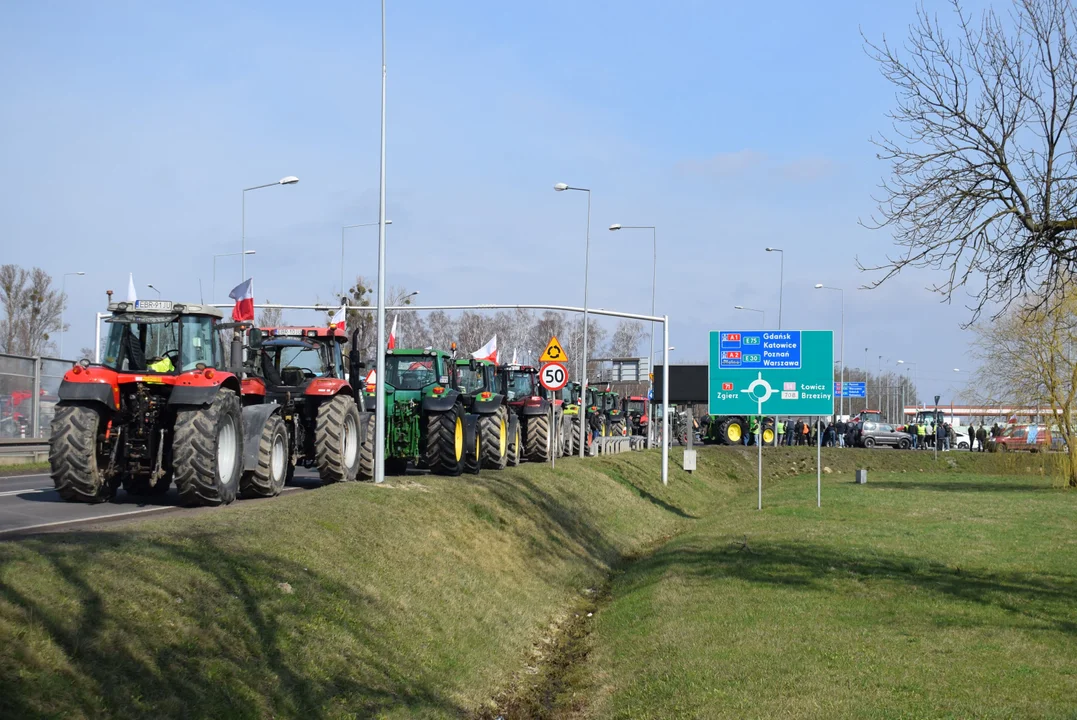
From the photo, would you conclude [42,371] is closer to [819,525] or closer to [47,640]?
[819,525]

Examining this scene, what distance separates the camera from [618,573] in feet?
66.6

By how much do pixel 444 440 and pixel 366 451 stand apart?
1672 millimetres

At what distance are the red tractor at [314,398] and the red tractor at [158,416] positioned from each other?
5.06ft

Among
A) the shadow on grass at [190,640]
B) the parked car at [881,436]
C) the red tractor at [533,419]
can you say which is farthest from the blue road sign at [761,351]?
the parked car at [881,436]

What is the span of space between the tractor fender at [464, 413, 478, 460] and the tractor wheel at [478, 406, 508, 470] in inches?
25.5

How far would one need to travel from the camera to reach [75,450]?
1348 centimetres

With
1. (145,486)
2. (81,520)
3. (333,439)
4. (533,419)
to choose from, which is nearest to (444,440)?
(333,439)

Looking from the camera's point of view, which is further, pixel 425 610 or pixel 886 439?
pixel 886 439

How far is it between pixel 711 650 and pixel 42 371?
22212mm

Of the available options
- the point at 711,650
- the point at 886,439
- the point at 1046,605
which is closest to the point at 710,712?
the point at 711,650

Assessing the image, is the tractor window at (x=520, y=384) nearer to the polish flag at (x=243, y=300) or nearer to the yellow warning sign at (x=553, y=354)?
the yellow warning sign at (x=553, y=354)

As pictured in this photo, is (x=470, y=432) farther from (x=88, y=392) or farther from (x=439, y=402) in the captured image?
(x=88, y=392)

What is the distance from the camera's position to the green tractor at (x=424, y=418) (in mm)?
21453

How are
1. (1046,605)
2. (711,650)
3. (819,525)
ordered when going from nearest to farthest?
(711,650)
(1046,605)
(819,525)
